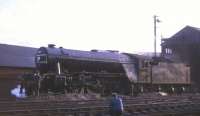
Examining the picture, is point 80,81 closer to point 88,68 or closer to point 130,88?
point 88,68

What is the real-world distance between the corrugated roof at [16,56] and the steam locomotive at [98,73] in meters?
9.30

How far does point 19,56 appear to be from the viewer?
4088cm

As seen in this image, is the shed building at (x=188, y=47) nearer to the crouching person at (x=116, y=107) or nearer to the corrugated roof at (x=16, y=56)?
the corrugated roof at (x=16, y=56)

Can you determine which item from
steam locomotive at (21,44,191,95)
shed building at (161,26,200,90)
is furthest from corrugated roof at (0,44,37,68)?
shed building at (161,26,200,90)

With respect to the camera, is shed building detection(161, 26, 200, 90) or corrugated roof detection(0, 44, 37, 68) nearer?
corrugated roof detection(0, 44, 37, 68)

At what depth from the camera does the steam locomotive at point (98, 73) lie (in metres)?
28.2

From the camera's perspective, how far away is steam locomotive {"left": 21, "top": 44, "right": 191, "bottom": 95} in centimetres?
2823

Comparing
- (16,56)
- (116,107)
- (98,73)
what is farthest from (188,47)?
(116,107)

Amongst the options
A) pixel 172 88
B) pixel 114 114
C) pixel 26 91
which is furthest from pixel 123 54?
pixel 114 114

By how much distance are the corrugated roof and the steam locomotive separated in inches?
366

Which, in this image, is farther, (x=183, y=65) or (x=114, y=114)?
(x=183, y=65)

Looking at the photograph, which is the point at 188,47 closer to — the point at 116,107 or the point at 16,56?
the point at 16,56

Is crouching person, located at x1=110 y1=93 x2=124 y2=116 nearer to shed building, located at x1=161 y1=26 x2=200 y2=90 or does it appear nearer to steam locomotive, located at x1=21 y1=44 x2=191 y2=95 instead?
steam locomotive, located at x1=21 y1=44 x2=191 y2=95

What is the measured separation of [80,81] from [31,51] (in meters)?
15.6
